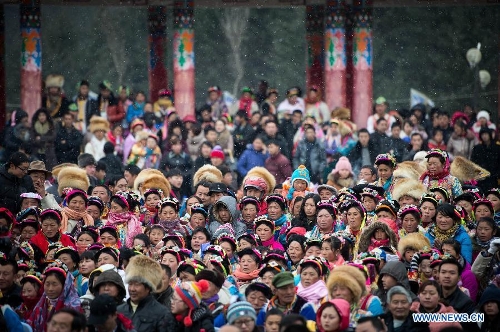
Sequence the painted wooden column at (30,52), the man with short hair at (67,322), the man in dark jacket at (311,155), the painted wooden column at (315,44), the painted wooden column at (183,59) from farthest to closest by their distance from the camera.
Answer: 1. the painted wooden column at (315,44)
2. the painted wooden column at (183,59)
3. the painted wooden column at (30,52)
4. the man in dark jacket at (311,155)
5. the man with short hair at (67,322)

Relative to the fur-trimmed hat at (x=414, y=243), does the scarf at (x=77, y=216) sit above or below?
above

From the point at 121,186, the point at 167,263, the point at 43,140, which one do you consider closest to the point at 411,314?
the point at 167,263

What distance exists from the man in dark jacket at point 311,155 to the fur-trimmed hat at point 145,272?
866 centimetres

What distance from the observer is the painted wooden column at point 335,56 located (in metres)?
22.6

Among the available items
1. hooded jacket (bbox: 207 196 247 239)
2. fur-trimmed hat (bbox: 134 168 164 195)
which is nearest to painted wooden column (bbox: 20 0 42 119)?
fur-trimmed hat (bbox: 134 168 164 195)

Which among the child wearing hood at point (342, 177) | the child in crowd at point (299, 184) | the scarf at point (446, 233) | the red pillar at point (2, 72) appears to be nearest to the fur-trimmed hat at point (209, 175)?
the child in crowd at point (299, 184)

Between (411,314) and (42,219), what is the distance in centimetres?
465

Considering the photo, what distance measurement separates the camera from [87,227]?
11.9m

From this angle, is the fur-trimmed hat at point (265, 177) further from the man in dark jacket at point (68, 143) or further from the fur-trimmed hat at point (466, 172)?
the man in dark jacket at point (68, 143)

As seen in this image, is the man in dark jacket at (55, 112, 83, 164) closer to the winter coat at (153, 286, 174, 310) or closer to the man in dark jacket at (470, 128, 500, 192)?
the man in dark jacket at (470, 128, 500, 192)

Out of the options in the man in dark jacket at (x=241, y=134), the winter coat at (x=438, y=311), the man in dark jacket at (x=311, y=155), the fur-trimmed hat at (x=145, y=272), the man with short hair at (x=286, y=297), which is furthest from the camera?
the man in dark jacket at (x=241, y=134)

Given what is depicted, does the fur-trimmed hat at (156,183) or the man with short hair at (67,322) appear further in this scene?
the fur-trimmed hat at (156,183)

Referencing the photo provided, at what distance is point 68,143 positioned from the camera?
18.5 m

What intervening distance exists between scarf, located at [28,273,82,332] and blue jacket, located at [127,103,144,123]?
12047 millimetres
